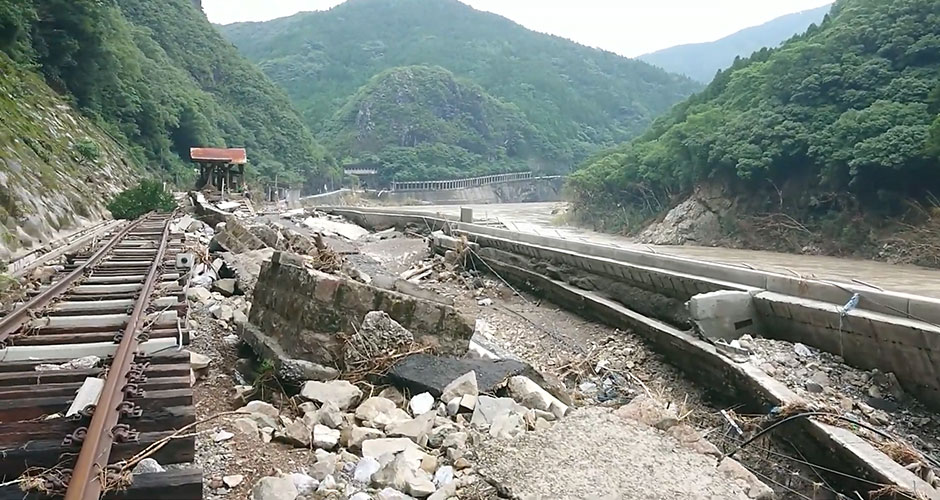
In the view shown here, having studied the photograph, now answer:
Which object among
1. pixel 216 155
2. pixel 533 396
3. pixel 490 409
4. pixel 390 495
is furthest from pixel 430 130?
pixel 390 495

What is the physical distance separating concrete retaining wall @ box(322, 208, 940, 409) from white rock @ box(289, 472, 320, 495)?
575 centimetres

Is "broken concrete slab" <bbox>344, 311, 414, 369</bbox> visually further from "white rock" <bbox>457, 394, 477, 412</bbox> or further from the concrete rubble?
"white rock" <bbox>457, 394, 477, 412</bbox>

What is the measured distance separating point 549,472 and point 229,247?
33.6 ft

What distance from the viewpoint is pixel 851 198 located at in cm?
2205

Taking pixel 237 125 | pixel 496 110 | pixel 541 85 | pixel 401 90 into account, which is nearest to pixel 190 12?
pixel 237 125

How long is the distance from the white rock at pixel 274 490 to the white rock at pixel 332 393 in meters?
1.46

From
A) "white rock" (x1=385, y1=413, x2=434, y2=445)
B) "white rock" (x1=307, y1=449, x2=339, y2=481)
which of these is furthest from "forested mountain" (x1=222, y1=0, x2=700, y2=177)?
"white rock" (x1=307, y1=449, x2=339, y2=481)

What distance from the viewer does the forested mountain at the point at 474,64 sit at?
112 meters

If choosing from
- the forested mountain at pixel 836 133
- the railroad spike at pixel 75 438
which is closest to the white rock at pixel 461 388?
the railroad spike at pixel 75 438

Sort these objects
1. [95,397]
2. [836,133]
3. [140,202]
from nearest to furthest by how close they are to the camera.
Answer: [95,397] → [140,202] → [836,133]

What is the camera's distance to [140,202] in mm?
21422

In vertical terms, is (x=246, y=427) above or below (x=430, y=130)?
above

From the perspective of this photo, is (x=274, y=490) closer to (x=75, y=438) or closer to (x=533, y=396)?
(x=75, y=438)

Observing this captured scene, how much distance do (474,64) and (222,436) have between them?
137521 mm
